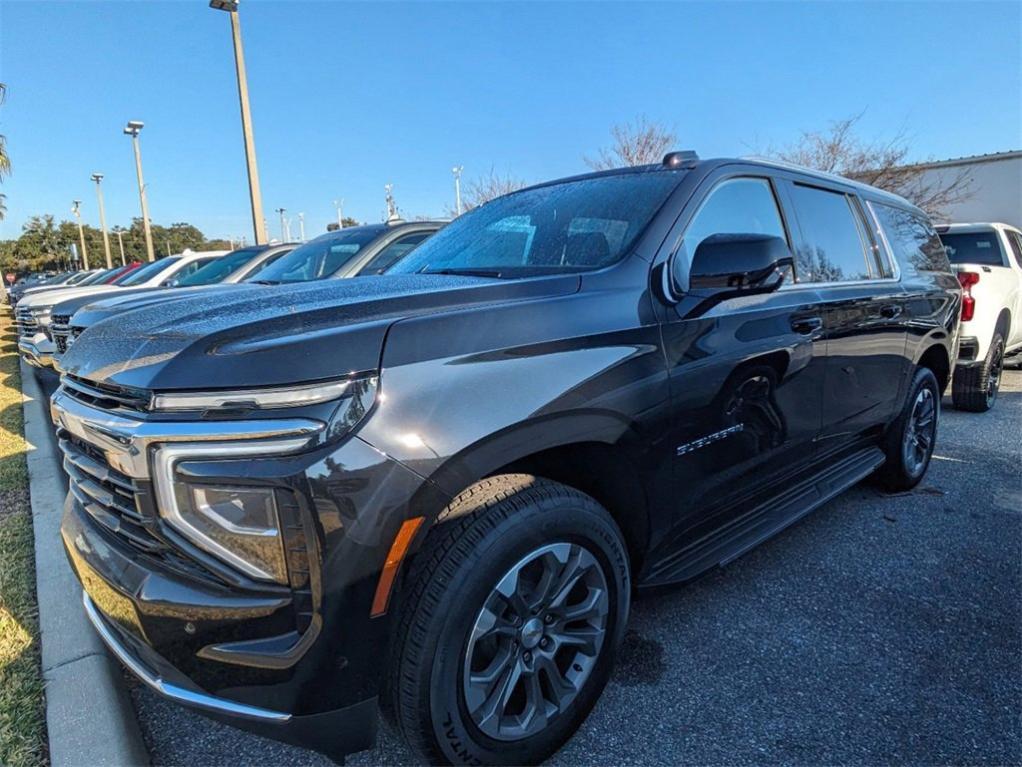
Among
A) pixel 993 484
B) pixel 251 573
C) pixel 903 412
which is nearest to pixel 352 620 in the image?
pixel 251 573

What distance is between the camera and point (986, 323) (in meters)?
5.90

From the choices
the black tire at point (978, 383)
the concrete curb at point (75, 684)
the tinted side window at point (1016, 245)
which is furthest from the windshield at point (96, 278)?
the tinted side window at point (1016, 245)

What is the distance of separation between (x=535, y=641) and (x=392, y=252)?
4.94 metres

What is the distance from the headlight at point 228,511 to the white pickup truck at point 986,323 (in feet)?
20.3

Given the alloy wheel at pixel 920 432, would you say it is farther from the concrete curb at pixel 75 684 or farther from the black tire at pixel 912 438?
the concrete curb at pixel 75 684

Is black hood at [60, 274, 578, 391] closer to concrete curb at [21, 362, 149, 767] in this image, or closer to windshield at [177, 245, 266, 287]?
concrete curb at [21, 362, 149, 767]

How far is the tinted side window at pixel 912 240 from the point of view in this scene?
3.86m

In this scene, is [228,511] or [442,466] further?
[442,466]

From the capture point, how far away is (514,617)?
178 cm

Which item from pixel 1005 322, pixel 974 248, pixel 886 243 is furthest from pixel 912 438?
pixel 974 248

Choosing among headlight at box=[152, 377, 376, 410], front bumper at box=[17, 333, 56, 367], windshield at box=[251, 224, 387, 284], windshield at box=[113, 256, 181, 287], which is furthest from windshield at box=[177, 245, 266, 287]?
headlight at box=[152, 377, 376, 410]

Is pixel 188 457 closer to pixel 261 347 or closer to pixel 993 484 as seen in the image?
pixel 261 347

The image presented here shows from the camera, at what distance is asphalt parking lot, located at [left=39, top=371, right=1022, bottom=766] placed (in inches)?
77.1

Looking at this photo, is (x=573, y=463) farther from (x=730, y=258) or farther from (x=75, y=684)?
(x=75, y=684)
